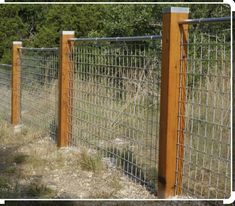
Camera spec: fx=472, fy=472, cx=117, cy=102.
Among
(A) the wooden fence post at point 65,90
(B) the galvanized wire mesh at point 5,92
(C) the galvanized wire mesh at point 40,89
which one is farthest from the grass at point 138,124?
(B) the galvanized wire mesh at point 5,92

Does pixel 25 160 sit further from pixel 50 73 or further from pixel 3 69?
pixel 3 69

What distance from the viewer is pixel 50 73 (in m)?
7.68

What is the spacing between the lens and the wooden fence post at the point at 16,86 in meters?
8.99

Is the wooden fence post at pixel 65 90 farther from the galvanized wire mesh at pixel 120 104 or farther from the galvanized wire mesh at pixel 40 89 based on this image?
the galvanized wire mesh at pixel 40 89

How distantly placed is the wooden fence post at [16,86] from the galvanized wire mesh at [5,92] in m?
0.58

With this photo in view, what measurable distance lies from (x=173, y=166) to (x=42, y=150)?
2.82 meters

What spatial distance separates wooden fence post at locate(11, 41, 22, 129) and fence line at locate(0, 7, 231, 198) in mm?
248

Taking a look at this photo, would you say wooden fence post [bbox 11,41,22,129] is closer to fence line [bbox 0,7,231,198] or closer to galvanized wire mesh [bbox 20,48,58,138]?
galvanized wire mesh [bbox 20,48,58,138]

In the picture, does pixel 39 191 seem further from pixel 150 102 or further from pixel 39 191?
pixel 150 102

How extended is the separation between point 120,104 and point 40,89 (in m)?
2.83

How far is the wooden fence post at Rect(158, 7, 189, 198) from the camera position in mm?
4078

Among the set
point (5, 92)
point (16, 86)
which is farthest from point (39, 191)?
point (5, 92)

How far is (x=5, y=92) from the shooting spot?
10.2 m

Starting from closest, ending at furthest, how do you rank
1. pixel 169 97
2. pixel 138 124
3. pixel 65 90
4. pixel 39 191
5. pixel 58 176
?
pixel 169 97
pixel 39 191
pixel 138 124
pixel 58 176
pixel 65 90
